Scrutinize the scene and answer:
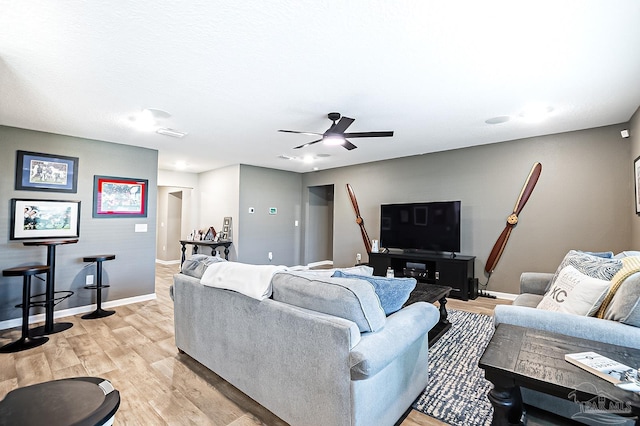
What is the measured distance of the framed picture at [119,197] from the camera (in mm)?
4262

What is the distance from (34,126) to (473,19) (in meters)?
4.84

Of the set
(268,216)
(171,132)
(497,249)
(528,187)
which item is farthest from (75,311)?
(528,187)

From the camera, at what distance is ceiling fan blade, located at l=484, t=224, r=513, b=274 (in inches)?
176

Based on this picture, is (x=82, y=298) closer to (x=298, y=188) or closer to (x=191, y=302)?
(x=191, y=302)

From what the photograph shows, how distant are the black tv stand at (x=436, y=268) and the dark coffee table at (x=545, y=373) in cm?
270

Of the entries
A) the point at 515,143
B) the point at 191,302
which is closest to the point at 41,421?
the point at 191,302

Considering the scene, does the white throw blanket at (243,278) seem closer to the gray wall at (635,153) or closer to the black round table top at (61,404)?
the black round table top at (61,404)

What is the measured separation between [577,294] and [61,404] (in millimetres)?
2659

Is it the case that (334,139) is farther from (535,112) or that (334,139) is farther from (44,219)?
(44,219)

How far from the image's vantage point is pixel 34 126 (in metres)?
3.65

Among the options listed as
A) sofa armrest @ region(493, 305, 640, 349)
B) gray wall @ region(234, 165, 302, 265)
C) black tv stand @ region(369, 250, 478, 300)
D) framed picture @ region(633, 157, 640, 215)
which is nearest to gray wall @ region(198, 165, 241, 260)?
gray wall @ region(234, 165, 302, 265)

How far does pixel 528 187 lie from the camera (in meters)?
4.30

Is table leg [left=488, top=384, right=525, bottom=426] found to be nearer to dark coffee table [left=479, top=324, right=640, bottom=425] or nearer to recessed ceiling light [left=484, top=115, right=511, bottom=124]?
dark coffee table [left=479, top=324, right=640, bottom=425]

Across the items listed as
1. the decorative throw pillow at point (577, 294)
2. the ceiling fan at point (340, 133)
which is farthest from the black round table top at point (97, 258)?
the decorative throw pillow at point (577, 294)
